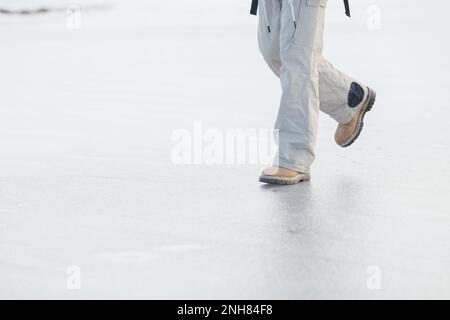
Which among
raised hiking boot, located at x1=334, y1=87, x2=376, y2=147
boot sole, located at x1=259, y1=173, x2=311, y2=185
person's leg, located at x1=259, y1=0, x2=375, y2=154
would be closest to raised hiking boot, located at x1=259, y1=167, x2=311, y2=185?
boot sole, located at x1=259, y1=173, x2=311, y2=185

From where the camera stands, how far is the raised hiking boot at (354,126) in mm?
5445

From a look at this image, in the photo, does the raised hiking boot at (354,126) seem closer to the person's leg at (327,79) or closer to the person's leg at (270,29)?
the person's leg at (327,79)

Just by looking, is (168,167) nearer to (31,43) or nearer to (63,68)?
(63,68)

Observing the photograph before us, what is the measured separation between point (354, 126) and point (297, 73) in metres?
0.64

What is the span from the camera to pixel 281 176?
4.92 metres

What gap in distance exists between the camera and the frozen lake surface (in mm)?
3383

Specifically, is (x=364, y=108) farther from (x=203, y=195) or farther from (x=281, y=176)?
(x=203, y=195)

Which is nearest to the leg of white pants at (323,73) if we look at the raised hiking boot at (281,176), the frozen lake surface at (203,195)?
the frozen lake surface at (203,195)

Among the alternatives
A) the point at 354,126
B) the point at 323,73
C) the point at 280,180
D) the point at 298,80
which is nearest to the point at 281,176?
the point at 280,180

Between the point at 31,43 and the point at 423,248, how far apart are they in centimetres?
914

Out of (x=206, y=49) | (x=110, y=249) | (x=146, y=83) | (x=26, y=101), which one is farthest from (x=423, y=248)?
(x=206, y=49)

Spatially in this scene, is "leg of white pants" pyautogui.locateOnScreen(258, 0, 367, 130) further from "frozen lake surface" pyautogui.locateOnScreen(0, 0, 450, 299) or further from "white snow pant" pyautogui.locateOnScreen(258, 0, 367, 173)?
"frozen lake surface" pyautogui.locateOnScreen(0, 0, 450, 299)

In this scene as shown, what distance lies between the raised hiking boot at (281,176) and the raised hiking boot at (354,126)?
23.9 inches

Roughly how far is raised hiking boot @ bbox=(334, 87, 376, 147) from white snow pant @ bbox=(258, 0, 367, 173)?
1.47 ft
